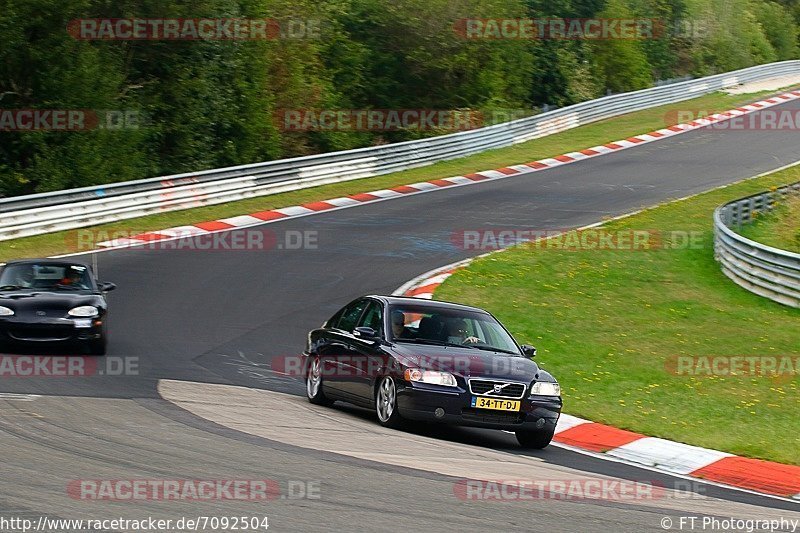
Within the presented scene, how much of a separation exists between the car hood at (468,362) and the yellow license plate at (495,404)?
0.24m

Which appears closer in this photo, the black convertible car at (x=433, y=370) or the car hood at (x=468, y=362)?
the black convertible car at (x=433, y=370)

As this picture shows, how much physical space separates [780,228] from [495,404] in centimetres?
1724

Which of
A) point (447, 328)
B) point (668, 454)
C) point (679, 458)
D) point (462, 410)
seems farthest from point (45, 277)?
point (679, 458)

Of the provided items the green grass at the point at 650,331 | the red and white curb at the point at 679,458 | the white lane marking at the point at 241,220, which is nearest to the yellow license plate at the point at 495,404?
→ the red and white curb at the point at 679,458

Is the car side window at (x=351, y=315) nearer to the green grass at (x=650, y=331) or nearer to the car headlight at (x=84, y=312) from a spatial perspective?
the green grass at (x=650, y=331)

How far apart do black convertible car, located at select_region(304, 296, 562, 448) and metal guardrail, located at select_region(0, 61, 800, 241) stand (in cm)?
1293

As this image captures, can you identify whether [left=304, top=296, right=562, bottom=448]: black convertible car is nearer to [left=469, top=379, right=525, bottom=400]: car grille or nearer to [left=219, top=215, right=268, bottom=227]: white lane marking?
[left=469, top=379, right=525, bottom=400]: car grille

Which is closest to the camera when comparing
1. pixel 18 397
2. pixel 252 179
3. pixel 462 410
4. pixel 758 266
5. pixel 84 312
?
pixel 462 410

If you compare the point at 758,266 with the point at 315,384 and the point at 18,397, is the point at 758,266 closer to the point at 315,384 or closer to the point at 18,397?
the point at 315,384

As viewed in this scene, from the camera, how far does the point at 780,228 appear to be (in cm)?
2645

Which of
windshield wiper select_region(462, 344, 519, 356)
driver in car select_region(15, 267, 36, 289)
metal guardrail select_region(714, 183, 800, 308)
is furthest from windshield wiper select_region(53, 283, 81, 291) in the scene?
metal guardrail select_region(714, 183, 800, 308)

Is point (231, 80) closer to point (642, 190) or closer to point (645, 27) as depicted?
point (642, 190)

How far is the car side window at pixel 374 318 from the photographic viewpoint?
12398 millimetres

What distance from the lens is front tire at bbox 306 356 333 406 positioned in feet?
42.7
